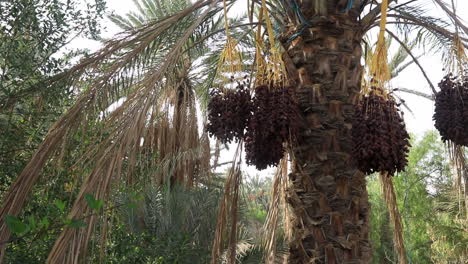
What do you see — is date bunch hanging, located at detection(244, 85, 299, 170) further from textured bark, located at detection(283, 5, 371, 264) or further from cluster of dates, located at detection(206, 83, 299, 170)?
textured bark, located at detection(283, 5, 371, 264)

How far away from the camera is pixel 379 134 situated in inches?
120

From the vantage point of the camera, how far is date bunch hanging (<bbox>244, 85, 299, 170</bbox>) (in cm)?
314

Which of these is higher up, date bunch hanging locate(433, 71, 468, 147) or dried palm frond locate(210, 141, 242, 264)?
date bunch hanging locate(433, 71, 468, 147)

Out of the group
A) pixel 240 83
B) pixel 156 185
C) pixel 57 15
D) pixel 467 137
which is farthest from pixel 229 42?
pixel 156 185

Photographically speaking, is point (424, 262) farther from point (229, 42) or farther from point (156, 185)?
point (229, 42)

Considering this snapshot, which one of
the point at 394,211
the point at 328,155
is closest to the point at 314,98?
the point at 328,155

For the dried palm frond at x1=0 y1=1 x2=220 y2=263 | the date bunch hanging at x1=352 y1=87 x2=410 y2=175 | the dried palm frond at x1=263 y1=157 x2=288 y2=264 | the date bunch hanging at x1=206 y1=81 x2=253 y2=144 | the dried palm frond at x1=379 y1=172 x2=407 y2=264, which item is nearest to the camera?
the dried palm frond at x1=0 y1=1 x2=220 y2=263

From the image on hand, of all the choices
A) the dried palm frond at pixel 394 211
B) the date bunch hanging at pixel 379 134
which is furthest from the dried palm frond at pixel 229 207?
the dried palm frond at pixel 394 211

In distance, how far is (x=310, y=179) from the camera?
144 inches

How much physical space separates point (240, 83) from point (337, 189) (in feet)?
3.09

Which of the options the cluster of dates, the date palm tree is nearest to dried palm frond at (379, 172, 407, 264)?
the date palm tree

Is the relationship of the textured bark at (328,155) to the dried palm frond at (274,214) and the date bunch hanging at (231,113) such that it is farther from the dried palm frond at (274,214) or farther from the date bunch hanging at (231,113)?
the dried palm frond at (274,214)

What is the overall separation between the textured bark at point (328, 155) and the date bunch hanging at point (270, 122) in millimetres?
401

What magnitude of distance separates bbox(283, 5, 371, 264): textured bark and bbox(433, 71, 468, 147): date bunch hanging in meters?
0.55
